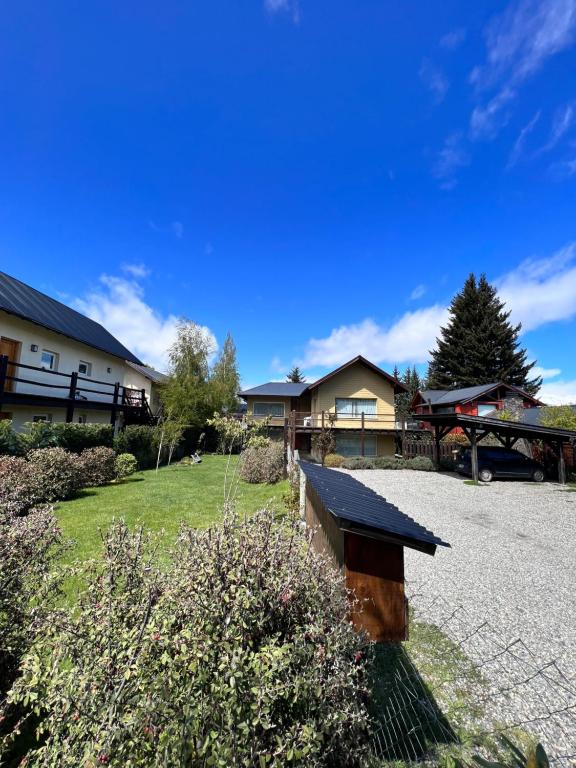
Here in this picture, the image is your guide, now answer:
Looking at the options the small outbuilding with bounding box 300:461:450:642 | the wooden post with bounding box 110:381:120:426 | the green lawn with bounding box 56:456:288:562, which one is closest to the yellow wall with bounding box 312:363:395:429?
the green lawn with bounding box 56:456:288:562

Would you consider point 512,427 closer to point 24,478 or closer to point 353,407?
point 353,407

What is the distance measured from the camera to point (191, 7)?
8383 millimetres

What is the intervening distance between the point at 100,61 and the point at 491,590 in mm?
15957

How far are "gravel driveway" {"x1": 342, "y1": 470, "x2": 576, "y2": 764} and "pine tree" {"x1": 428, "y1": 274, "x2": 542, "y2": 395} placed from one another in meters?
33.0

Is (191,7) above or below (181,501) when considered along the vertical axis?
above

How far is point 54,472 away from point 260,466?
289 inches

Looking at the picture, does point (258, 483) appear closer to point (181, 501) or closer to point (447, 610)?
point (181, 501)


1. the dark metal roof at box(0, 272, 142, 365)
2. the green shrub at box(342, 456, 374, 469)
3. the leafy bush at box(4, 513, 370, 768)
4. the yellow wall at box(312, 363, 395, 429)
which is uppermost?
the dark metal roof at box(0, 272, 142, 365)

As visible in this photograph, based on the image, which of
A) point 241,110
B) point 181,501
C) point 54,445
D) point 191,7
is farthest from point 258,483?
point 191,7

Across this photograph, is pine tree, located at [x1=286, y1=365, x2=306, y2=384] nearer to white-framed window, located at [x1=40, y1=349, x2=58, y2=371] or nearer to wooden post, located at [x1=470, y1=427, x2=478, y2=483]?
white-framed window, located at [x1=40, y1=349, x2=58, y2=371]

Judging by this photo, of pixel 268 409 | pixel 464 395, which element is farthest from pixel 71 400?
pixel 464 395

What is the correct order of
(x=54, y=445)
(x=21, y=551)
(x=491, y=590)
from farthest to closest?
(x=54, y=445) < (x=491, y=590) < (x=21, y=551)

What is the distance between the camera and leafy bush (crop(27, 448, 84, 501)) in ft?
31.7

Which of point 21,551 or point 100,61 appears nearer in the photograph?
point 21,551
